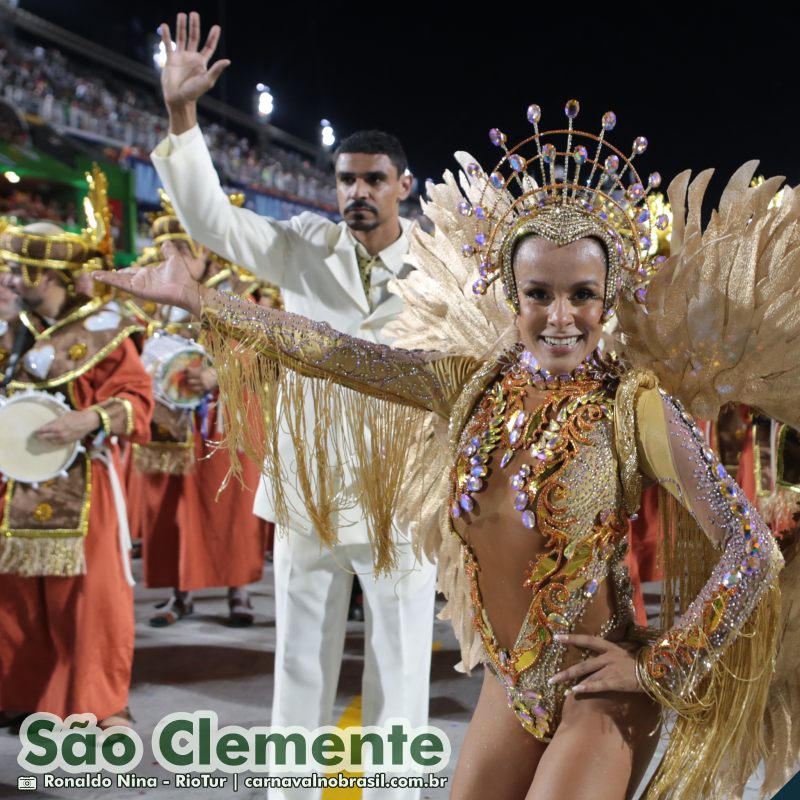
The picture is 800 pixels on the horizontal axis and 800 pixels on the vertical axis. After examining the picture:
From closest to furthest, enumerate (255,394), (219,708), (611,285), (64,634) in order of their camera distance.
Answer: (611,285), (255,394), (64,634), (219,708)

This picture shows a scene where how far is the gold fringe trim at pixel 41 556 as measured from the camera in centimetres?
402

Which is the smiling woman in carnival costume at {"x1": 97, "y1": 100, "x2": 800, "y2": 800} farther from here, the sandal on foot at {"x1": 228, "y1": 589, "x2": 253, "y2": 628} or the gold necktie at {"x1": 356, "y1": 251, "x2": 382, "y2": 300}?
the sandal on foot at {"x1": 228, "y1": 589, "x2": 253, "y2": 628}

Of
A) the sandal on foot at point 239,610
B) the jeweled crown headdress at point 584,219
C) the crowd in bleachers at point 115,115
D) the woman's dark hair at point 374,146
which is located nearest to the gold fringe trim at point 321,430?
the jeweled crown headdress at point 584,219

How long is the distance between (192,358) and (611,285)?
157 inches

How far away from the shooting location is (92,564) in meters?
4.12

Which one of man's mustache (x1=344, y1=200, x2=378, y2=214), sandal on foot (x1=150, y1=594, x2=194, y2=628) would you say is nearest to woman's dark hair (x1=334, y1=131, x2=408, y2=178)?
man's mustache (x1=344, y1=200, x2=378, y2=214)

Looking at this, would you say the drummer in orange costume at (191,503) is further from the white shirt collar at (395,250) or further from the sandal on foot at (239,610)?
the white shirt collar at (395,250)

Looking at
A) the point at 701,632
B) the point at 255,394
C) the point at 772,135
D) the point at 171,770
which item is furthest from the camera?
the point at 772,135

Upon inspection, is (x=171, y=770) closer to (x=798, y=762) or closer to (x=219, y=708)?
(x=219, y=708)

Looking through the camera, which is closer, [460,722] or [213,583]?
[460,722]

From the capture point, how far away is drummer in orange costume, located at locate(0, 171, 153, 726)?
4047 mm

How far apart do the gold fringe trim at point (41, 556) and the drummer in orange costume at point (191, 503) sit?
1947 mm

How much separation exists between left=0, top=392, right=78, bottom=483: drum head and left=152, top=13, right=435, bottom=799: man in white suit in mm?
1293

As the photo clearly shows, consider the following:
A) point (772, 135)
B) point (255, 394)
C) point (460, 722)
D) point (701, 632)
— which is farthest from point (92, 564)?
point (772, 135)
